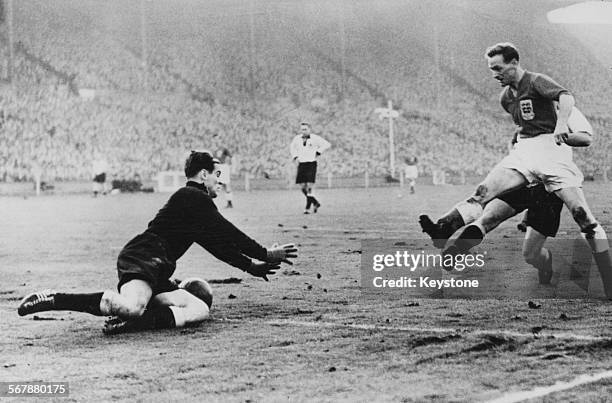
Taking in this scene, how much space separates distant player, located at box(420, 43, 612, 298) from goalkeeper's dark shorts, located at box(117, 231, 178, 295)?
1.25m

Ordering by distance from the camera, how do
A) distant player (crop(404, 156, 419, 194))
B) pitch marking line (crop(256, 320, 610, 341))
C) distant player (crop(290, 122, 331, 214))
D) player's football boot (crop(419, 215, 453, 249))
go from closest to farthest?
pitch marking line (crop(256, 320, 610, 341)) < player's football boot (crop(419, 215, 453, 249)) < distant player (crop(290, 122, 331, 214)) < distant player (crop(404, 156, 419, 194))

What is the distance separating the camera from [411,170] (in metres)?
20.4

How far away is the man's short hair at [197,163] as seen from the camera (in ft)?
12.0

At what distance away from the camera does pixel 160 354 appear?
3.04 meters

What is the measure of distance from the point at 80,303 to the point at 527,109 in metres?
2.31

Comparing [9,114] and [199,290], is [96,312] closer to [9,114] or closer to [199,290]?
[199,290]

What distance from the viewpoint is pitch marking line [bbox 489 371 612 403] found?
2238 millimetres

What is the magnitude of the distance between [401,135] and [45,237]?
15.6m

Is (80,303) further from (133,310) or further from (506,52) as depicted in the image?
(506,52)

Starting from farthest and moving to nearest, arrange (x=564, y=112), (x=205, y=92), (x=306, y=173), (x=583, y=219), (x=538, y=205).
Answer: (x=205, y=92) < (x=306, y=173) < (x=538, y=205) < (x=583, y=219) < (x=564, y=112)

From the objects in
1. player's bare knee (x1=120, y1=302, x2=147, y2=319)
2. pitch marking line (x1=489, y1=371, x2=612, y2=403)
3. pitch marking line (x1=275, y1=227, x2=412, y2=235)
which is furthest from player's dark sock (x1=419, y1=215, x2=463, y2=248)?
pitch marking line (x1=275, y1=227, x2=412, y2=235)

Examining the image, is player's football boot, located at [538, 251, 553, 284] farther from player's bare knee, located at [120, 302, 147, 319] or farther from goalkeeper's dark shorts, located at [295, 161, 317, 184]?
goalkeeper's dark shorts, located at [295, 161, 317, 184]

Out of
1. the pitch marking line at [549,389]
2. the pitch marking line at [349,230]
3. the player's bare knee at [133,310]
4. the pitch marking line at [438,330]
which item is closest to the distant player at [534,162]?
the pitch marking line at [438,330]

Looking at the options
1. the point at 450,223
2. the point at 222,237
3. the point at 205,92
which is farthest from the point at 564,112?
the point at 205,92
